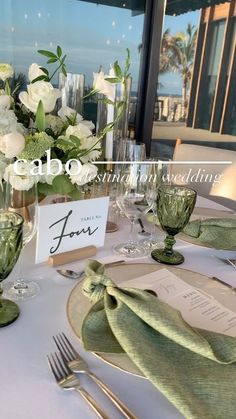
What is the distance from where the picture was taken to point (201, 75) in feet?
9.70

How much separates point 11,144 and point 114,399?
1.45ft

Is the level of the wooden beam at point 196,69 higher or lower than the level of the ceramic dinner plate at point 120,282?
higher

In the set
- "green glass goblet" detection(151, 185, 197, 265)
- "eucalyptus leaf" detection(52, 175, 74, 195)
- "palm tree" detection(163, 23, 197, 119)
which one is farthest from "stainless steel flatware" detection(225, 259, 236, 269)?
"palm tree" detection(163, 23, 197, 119)

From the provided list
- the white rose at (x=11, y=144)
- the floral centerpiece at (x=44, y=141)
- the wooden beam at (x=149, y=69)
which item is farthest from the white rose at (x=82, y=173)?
the wooden beam at (x=149, y=69)

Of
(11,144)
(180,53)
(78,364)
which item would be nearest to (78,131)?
(11,144)

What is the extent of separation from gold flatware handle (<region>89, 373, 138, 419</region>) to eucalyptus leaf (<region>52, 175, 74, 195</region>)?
1.24 feet

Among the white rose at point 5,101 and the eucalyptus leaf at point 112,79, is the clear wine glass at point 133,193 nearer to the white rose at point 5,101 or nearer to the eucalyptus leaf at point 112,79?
the eucalyptus leaf at point 112,79

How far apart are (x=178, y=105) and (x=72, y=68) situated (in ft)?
3.08

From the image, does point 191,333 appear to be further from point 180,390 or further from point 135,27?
point 135,27

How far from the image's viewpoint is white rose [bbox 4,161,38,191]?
0.65m

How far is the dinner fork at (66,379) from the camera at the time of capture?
413 mm

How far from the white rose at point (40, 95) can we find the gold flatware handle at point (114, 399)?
48 cm

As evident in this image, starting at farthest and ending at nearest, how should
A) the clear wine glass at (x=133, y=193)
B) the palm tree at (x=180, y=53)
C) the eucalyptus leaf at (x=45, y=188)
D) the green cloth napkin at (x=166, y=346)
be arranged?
the palm tree at (x=180, y=53) → the clear wine glass at (x=133, y=193) → the eucalyptus leaf at (x=45, y=188) → the green cloth napkin at (x=166, y=346)

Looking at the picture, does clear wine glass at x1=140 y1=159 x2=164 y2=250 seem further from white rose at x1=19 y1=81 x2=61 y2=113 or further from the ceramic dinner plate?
white rose at x1=19 y1=81 x2=61 y2=113
